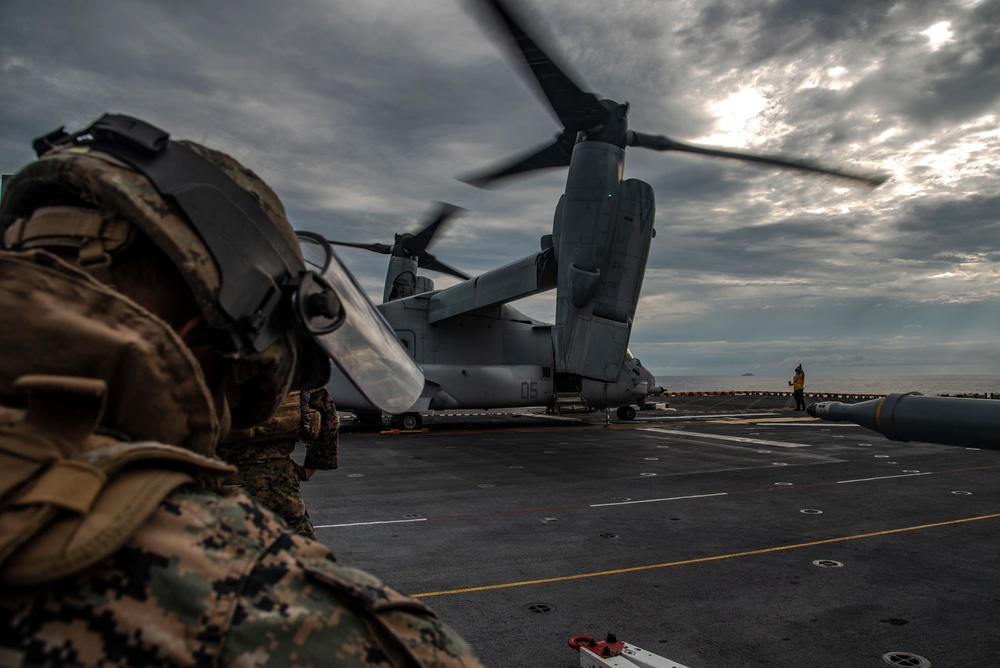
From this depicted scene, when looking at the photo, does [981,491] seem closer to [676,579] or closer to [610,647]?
[676,579]

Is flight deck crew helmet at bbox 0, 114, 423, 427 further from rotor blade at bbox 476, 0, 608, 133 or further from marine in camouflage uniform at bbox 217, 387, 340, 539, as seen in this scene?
rotor blade at bbox 476, 0, 608, 133

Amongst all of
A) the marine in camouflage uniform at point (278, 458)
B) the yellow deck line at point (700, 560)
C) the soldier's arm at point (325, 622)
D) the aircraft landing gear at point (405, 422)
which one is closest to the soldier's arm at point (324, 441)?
the marine in camouflage uniform at point (278, 458)

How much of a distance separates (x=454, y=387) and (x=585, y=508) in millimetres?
9570

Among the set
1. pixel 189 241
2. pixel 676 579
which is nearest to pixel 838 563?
pixel 676 579

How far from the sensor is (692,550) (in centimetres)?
585

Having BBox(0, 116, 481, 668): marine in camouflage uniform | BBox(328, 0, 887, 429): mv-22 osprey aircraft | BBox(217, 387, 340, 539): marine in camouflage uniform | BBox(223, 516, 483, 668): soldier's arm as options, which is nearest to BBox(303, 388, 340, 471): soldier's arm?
BBox(217, 387, 340, 539): marine in camouflage uniform

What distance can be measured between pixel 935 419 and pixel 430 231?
1915 centimetres

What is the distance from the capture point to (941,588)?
16.1ft

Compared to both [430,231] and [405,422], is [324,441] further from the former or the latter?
[430,231]

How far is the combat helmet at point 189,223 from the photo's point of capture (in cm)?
123

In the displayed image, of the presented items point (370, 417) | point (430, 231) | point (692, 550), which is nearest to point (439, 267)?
point (430, 231)

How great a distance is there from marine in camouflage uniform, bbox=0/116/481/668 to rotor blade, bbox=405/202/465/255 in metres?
21.5

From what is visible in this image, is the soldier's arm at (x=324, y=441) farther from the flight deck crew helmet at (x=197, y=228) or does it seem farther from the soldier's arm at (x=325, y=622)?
the soldier's arm at (x=325, y=622)

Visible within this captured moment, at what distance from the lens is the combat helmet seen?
123 cm
